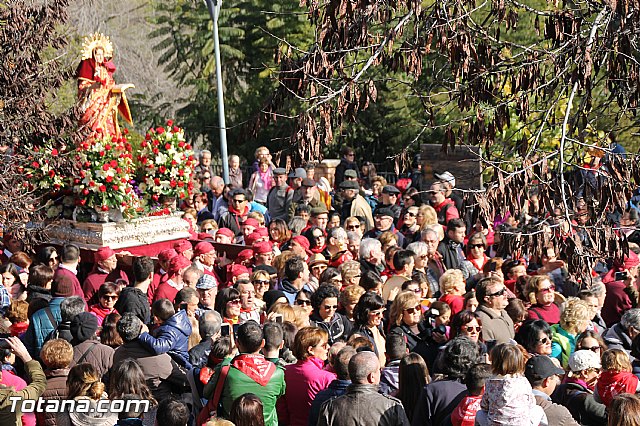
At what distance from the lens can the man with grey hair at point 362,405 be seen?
6.42 metres

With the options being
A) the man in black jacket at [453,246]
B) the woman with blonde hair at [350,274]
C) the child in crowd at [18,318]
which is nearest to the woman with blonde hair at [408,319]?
the woman with blonde hair at [350,274]

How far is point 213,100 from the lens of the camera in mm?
27797

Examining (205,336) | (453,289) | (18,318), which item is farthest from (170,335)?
(453,289)

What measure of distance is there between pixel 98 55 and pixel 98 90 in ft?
1.87

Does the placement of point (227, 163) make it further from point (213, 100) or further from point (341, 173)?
point (213, 100)

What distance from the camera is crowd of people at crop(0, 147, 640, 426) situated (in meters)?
6.62

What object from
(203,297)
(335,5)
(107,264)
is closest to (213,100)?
(107,264)

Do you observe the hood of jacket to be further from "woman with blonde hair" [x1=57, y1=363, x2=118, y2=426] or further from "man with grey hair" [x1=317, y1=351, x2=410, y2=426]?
"man with grey hair" [x1=317, y1=351, x2=410, y2=426]

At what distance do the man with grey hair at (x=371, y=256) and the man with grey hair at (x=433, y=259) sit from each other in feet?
1.78

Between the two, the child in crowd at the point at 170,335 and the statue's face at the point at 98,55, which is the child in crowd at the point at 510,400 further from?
the statue's face at the point at 98,55

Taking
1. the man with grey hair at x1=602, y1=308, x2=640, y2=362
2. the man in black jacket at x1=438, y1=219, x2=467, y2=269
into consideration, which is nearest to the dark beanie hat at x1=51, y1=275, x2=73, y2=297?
the man in black jacket at x1=438, y1=219, x2=467, y2=269

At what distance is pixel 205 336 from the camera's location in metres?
8.16

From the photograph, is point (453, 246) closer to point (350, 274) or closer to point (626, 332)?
point (350, 274)

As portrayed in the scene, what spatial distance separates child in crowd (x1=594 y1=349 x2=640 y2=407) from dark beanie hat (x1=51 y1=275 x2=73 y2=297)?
15.7 ft
